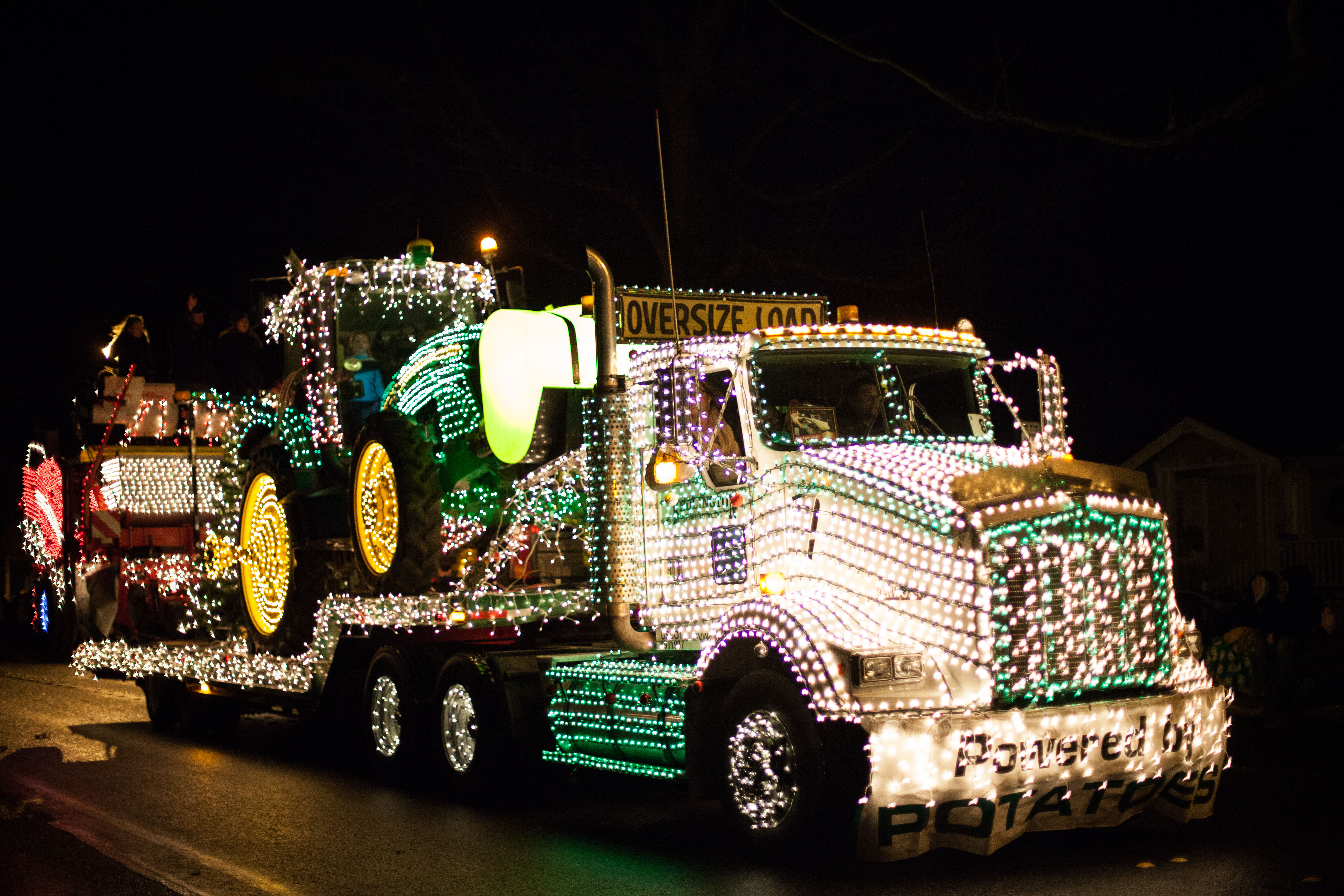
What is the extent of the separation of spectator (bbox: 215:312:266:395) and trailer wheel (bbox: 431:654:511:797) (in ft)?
14.9

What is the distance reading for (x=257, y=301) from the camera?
12.8 meters

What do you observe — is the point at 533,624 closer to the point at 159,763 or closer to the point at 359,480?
the point at 359,480

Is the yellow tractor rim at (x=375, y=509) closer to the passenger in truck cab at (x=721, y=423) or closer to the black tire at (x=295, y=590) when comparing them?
the black tire at (x=295, y=590)

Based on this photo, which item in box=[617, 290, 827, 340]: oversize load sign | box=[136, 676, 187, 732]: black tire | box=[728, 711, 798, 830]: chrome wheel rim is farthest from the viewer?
box=[136, 676, 187, 732]: black tire

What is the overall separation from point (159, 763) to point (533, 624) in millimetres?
3990

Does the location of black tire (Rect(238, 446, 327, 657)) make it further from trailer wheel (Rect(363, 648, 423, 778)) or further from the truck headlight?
the truck headlight

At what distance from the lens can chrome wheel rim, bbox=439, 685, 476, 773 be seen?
9445 mm

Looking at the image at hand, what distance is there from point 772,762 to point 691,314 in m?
3.13

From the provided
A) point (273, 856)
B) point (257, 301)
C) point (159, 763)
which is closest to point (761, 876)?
point (273, 856)

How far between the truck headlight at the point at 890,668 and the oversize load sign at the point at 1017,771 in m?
0.24

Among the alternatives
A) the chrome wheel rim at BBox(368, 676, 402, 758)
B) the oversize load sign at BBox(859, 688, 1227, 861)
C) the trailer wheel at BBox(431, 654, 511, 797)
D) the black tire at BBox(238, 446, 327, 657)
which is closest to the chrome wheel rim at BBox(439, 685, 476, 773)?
the trailer wheel at BBox(431, 654, 511, 797)

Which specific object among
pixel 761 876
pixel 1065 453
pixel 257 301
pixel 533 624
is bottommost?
pixel 761 876

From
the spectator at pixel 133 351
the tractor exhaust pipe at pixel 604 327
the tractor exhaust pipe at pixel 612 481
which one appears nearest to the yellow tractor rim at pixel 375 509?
the tractor exhaust pipe at pixel 612 481

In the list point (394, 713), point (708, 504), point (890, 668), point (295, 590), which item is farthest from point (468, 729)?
point (890, 668)
